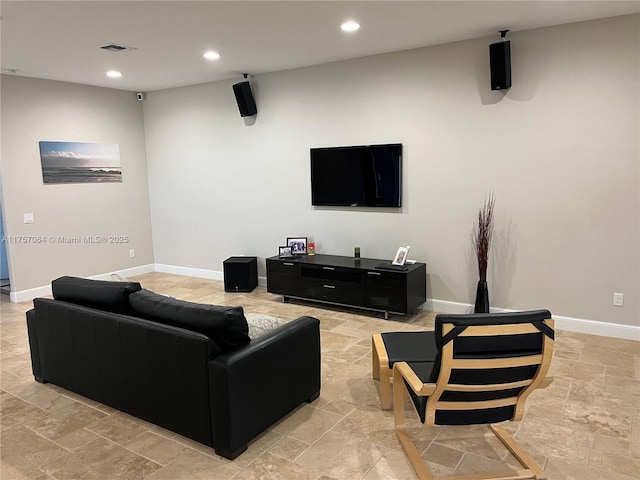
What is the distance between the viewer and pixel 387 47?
4.90 metres

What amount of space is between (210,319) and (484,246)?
305 cm

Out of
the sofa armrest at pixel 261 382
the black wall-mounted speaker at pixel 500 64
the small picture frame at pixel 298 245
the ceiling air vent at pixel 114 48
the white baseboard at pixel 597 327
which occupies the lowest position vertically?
the white baseboard at pixel 597 327

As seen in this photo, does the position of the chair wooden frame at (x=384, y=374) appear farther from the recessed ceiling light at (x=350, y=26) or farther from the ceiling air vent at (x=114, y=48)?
the ceiling air vent at (x=114, y=48)

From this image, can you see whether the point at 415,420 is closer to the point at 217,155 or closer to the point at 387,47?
the point at 387,47

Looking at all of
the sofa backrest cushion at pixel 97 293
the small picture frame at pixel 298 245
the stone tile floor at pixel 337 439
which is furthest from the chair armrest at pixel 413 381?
the small picture frame at pixel 298 245

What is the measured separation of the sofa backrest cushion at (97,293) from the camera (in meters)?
3.06

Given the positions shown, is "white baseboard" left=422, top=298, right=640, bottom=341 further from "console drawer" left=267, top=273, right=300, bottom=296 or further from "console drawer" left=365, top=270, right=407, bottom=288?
"console drawer" left=267, top=273, right=300, bottom=296

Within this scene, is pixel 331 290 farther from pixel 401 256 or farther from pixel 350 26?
pixel 350 26

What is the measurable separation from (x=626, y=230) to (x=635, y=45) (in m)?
1.58

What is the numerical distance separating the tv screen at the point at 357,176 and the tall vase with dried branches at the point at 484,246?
0.93 m

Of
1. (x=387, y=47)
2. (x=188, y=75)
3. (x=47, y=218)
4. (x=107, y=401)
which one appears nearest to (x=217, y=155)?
(x=188, y=75)

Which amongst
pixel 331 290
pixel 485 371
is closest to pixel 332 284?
pixel 331 290

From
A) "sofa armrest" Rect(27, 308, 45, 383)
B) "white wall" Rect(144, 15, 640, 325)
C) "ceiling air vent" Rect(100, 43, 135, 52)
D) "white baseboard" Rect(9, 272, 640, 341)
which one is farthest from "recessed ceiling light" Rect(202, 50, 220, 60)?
"sofa armrest" Rect(27, 308, 45, 383)

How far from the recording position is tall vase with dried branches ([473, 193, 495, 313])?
15.3 feet
